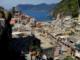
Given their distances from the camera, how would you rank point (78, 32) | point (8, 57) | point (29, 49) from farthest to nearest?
point (78, 32) → point (29, 49) → point (8, 57)

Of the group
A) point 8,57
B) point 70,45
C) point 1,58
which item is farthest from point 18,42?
point 1,58

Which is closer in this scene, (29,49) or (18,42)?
(29,49)

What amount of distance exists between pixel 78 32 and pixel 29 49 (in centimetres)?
1075

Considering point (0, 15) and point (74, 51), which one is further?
point (74, 51)

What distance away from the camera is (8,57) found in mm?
18781

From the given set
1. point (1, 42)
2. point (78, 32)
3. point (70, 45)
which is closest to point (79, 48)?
point (70, 45)

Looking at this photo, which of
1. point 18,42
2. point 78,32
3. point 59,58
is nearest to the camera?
point 59,58

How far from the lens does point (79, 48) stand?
21297mm

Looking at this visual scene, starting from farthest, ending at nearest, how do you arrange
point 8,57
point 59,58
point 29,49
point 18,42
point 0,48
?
point 18,42
point 29,49
point 59,58
point 8,57
point 0,48

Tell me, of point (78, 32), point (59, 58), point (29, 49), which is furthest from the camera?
point (78, 32)

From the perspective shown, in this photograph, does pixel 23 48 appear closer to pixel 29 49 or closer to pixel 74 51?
pixel 29 49

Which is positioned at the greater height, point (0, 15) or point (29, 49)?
point (0, 15)

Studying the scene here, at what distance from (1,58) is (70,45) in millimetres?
7164

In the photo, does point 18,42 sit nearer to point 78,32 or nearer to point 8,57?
point 8,57
